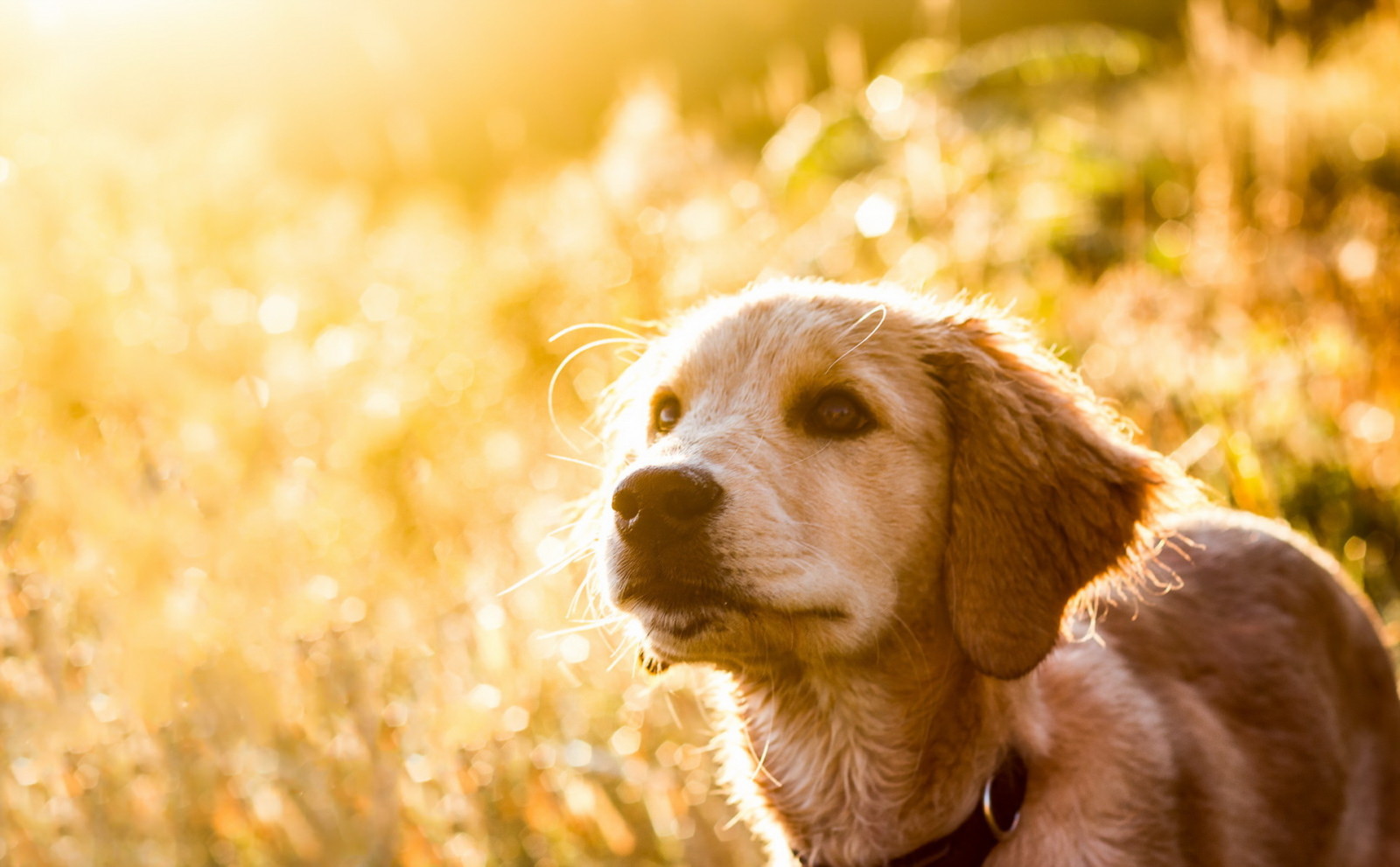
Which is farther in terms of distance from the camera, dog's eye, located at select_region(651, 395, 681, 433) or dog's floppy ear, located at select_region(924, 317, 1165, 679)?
dog's eye, located at select_region(651, 395, 681, 433)

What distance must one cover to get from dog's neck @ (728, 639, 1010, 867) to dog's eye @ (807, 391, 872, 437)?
1.52 feet

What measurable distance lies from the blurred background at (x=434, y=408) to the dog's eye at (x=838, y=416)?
2.13 ft

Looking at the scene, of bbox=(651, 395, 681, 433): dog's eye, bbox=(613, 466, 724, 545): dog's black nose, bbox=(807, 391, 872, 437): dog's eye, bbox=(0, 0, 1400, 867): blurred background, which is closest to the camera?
bbox=(613, 466, 724, 545): dog's black nose

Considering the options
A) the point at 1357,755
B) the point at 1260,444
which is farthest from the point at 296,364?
the point at 1260,444

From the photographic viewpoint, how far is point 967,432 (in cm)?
235

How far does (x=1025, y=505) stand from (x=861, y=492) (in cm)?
34

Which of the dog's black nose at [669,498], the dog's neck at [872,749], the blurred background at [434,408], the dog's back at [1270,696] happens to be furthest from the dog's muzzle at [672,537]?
the dog's back at [1270,696]

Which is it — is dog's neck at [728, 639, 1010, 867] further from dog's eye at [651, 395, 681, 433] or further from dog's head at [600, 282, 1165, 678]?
dog's eye at [651, 395, 681, 433]

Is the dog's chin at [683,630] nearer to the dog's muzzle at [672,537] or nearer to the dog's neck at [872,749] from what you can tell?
the dog's muzzle at [672,537]

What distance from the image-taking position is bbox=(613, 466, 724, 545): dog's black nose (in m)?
1.98

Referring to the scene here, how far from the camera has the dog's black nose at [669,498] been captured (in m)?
1.98

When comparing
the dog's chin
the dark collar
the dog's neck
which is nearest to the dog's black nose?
the dog's chin

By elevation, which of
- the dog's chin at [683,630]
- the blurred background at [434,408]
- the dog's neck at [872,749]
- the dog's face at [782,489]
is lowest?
the blurred background at [434,408]

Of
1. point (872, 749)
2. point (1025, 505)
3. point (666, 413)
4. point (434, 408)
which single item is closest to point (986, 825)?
point (872, 749)
